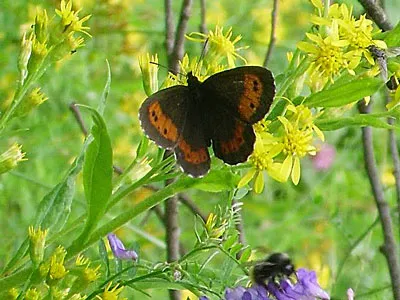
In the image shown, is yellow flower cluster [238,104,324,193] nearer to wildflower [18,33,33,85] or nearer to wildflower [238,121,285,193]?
wildflower [238,121,285,193]

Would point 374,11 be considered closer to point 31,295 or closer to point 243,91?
point 243,91

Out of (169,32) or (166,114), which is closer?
(166,114)

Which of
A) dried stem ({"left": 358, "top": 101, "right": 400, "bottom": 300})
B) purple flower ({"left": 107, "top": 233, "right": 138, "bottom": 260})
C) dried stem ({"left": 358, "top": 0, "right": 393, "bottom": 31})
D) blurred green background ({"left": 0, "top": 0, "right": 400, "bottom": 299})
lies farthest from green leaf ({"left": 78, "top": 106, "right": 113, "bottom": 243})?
blurred green background ({"left": 0, "top": 0, "right": 400, "bottom": 299})

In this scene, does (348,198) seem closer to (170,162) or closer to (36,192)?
(36,192)

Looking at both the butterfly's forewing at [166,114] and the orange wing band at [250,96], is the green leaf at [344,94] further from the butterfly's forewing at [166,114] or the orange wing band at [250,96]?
the butterfly's forewing at [166,114]

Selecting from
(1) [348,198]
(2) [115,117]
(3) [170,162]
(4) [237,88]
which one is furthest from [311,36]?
(1) [348,198]

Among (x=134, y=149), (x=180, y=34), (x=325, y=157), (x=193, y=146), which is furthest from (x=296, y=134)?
(x=325, y=157)
